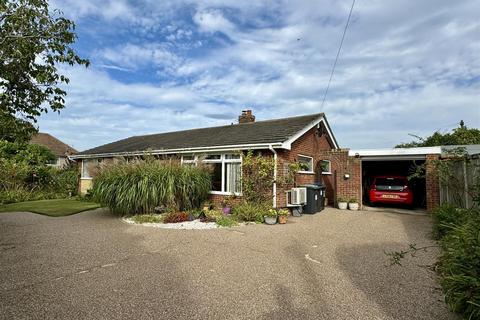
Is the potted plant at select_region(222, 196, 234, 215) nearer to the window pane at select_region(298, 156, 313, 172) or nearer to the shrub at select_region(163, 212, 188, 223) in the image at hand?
the shrub at select_region(163, 212, 188, 223)

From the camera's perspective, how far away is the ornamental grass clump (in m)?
8.89

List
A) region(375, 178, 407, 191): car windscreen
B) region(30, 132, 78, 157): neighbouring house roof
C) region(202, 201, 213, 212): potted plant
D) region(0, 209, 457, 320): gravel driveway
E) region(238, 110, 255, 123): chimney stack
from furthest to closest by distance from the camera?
region(30, 132, 78, 157): neighbouring house roof, region(238, 110, 255, 123): chimney stack, region(375, 178, 407, 191): car windscreen, region(202, 201, 213, 212): potted plant, region(0, 209, 457, 320): gravel driveway

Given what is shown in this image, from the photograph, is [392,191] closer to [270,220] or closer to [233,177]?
[270,220]

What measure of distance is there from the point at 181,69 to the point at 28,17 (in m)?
6.17

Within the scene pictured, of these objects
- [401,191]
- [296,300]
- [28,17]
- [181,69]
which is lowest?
[296,300]

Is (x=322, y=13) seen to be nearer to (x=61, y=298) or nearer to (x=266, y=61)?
(x=266, y=61)

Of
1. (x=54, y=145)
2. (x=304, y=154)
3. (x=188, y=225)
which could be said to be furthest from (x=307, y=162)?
(x=54, y=145)

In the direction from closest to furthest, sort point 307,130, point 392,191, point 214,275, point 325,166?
point 214,275
point 392,191
point 307,130
point 325,166

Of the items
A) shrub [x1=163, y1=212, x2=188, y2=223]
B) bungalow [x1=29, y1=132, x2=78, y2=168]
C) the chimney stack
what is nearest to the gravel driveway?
shrub [x1=163, y1=212, x2=188, y2=223]

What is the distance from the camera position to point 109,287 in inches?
146

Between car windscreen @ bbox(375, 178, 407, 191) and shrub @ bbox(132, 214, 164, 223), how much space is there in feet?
30.7

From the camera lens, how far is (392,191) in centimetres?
1178

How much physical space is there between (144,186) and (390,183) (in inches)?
401

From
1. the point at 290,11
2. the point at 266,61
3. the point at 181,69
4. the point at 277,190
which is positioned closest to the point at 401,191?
the point at 277,190
